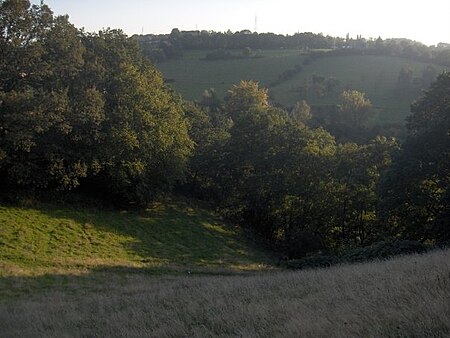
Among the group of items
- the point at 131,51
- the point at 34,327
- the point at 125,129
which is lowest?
the point at 34,327

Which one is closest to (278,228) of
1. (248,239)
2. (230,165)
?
(248,239)

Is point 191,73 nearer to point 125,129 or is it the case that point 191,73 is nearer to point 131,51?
point 131,51

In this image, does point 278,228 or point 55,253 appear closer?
point 55,253

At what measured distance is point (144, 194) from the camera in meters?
37.6

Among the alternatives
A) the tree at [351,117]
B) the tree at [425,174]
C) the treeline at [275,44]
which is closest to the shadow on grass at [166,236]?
the tree at [425,174]

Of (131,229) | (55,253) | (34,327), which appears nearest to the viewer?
(34,327)

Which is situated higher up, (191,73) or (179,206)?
(191,73)

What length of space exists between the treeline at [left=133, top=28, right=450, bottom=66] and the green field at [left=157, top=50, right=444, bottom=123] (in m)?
3.57

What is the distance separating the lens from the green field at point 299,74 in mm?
101750

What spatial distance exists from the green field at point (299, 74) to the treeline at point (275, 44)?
3.57 m

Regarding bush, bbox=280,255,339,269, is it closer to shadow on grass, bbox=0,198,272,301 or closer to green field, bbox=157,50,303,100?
shadow on grass, bbox=0,198,272,301

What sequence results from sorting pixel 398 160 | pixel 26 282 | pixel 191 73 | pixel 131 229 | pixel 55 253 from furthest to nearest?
pixel 191 73, pixel 131 229, pixel 398 160, pixel 55 253, pixel 26 282

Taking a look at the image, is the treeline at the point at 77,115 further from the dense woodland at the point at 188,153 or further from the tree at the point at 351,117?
the tree at the point at 351,117

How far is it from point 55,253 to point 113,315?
14788 mm
